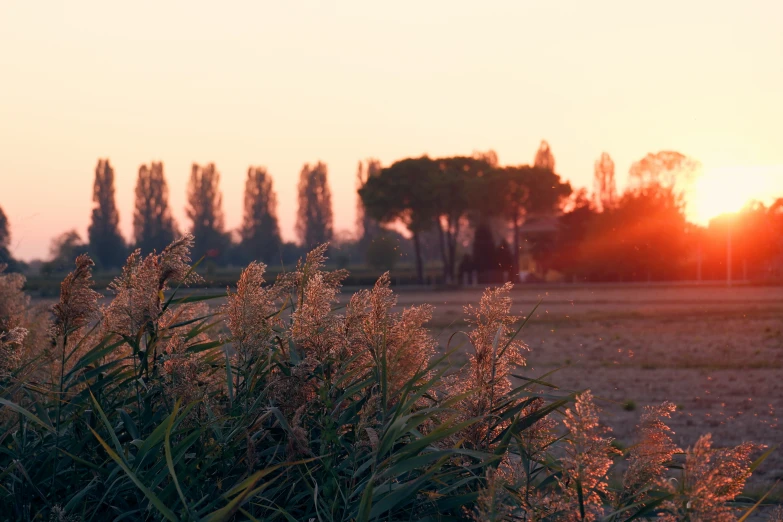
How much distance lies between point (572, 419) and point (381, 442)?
475 mm

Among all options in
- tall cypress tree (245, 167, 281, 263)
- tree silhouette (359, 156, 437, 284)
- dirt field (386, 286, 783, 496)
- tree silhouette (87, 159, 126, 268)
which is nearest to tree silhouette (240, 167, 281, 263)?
tall cypress tree (245, 167, 281, 263)

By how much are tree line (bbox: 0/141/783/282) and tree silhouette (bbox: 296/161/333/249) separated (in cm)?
61

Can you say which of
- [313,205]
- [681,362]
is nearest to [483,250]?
[681,362]

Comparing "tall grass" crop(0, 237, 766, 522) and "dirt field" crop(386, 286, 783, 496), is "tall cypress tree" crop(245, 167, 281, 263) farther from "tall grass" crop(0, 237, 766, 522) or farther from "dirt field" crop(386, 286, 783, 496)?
"tall grass" crop(0, 237, 766, 522)

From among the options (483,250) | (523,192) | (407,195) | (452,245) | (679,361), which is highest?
(407,195)

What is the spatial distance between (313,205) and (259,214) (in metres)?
7.59

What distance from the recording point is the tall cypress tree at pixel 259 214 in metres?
98.4

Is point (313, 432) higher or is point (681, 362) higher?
point (313, 432)

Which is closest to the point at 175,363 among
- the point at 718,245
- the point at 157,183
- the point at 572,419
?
the point at 572,419

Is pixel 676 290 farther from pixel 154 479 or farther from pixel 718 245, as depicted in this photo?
pixel 154 479

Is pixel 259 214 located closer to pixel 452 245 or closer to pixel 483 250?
pixel 452 245

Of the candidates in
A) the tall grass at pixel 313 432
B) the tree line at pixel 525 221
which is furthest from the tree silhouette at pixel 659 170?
the tall grass at pixel 313 432

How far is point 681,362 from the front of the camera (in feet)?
56.0

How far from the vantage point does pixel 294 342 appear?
6.78 ft
